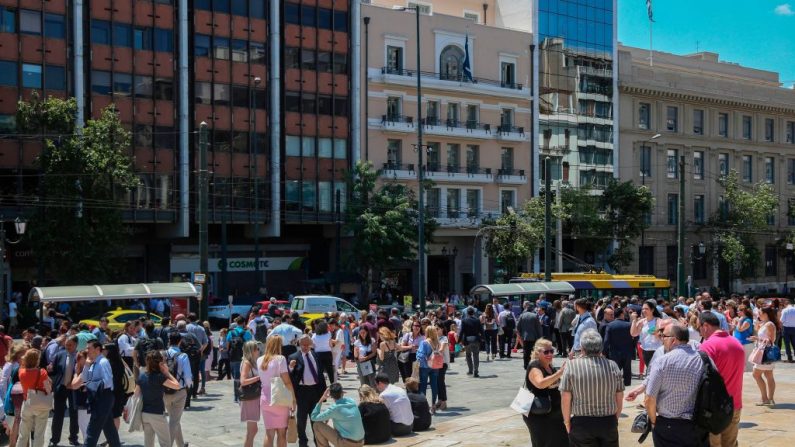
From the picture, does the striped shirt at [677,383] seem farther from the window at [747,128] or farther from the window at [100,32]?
the window at [747,128]

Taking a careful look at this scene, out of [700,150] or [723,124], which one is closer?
[700,150]

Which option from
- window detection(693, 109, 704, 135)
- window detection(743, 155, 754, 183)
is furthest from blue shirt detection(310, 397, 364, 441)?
window detection(743, 155, 754, 183)

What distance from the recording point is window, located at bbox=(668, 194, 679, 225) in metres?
67.7

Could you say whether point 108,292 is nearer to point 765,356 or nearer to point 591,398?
point 765,356

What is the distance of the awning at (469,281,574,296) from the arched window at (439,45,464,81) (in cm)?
2190

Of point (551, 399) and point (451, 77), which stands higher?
point (451, 77)

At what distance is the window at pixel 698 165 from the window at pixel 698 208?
1491mm

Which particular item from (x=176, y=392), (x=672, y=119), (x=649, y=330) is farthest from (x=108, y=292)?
(x=672, y=119)

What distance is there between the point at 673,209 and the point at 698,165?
4.37 m

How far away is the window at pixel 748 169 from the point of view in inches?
2872

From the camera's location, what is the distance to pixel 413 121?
55719 millimetres

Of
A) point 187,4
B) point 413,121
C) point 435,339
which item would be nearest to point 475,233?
point 413,121

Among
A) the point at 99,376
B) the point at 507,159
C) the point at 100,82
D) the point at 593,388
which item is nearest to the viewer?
the point at 593,388

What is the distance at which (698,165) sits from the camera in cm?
6956
